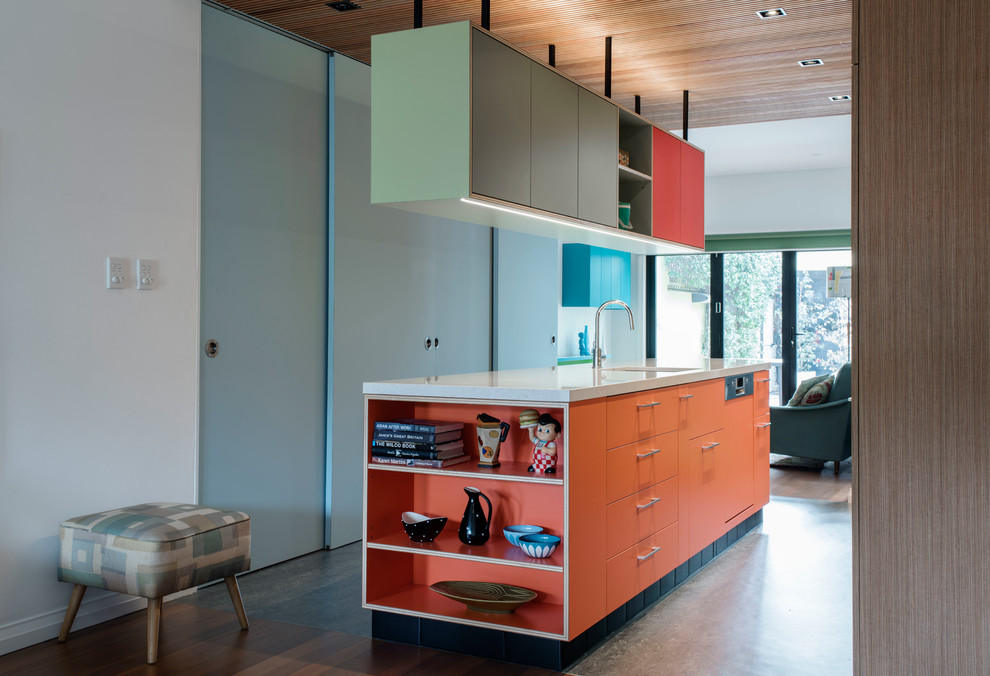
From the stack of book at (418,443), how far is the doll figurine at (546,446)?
319 mm

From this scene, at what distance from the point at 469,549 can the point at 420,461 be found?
0.33 meters

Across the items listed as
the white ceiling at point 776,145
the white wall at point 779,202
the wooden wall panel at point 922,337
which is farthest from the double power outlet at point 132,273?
the white wall at point 779,202

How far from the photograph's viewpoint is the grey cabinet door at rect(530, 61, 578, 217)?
11.3ft

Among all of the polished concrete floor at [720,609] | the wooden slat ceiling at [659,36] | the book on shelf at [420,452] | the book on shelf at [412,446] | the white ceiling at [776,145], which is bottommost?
the polished concrete floor at [720,609]

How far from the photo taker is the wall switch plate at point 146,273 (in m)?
3.22

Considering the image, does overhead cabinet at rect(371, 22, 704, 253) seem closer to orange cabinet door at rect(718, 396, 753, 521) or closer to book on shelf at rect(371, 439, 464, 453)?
book on shelf at rect(371, 439, 464, 453)

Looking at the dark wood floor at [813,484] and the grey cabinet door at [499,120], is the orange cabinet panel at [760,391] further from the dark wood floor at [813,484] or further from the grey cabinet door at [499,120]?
the grey cabinet door at [499,120]

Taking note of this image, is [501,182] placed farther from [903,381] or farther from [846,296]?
[846,296]

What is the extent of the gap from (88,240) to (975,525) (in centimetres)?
285

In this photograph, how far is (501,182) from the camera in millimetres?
3180

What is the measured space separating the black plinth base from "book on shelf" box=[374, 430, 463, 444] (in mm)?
597

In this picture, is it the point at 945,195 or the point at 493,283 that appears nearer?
the point at 945,195

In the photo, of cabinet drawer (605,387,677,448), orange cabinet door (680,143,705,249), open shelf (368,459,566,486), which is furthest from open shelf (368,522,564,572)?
orange cabinet door (680,143,705,249)

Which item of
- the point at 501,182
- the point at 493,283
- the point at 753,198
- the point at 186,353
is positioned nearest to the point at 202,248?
the point at 186,353
